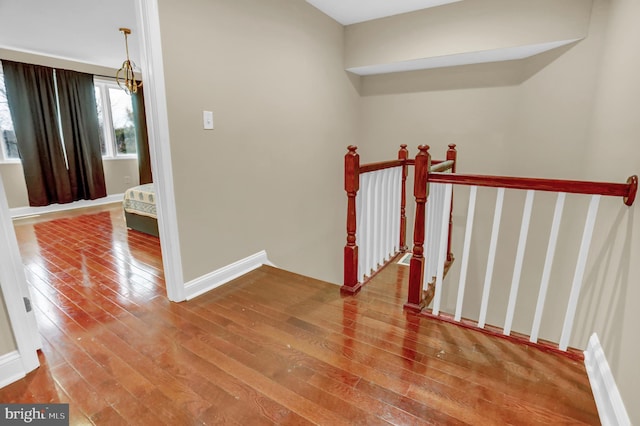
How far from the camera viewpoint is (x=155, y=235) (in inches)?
146

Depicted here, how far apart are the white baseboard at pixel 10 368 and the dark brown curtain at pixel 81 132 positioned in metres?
4.69

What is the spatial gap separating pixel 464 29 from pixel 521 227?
6.98 ft

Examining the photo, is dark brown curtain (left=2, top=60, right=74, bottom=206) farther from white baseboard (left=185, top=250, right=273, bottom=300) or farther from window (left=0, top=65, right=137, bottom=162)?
white baseboard (left=185, top=250, right=273, bottom=300)

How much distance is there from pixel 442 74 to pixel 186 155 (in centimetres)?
285

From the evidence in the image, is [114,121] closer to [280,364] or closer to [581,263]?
[280,364]

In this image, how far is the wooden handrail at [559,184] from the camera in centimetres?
133

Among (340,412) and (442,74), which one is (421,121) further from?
(340,412)

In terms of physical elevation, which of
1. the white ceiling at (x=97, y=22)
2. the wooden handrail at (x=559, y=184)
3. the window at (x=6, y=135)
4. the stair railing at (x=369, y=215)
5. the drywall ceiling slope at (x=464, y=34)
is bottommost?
the stair railing at (x=369, y=215)

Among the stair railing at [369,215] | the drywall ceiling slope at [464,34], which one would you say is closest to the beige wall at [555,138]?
the drywall ceiling slope at [464,34]

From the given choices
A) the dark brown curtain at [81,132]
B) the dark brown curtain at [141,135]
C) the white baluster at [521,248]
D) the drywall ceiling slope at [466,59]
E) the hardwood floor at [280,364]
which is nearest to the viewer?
the hardwood floor at [280,364]

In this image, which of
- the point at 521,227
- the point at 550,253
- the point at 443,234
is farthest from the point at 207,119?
the point at 550,253

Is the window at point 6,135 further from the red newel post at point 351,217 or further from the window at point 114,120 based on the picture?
the red newel post at point 351,217

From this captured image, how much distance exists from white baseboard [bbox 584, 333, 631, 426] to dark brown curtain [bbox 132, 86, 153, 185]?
6434 mm

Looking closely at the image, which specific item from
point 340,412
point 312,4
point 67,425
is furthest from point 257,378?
point 312,4
